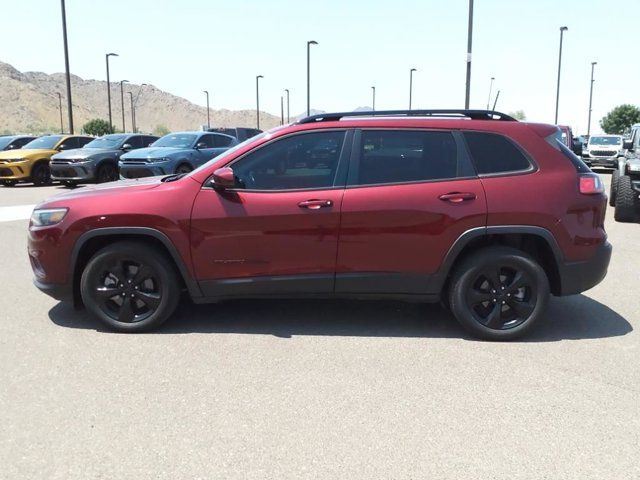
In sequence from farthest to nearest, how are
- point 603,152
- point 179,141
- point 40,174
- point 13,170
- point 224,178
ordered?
1. point 603,152
2. point 40,174
3. point 13,170
4. point 179,141
5. point 224,178

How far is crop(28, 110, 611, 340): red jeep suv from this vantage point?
432 centimetres

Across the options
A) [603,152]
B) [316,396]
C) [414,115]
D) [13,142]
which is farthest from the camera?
[603,152]

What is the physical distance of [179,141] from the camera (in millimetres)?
15523

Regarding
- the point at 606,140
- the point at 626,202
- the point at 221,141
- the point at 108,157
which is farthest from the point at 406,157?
the point at 606,140

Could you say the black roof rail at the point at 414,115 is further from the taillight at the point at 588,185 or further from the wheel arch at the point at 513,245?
the wheel arch at the point at 513,245

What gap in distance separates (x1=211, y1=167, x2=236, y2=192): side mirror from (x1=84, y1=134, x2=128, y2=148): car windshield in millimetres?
14189

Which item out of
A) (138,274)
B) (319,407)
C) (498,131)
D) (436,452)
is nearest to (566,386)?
(436,452)

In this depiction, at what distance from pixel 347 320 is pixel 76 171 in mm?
13302

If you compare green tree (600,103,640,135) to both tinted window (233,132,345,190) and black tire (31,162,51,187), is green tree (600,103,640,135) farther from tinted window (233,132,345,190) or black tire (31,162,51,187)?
tinted window (233,132,345,190)

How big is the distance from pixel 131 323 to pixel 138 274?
40cm

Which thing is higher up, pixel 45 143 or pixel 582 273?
pixel 45 143

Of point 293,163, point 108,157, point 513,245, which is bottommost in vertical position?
point 513,245

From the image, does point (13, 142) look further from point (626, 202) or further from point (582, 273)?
point (582, 273)

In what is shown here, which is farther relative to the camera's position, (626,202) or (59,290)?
(626,202)
